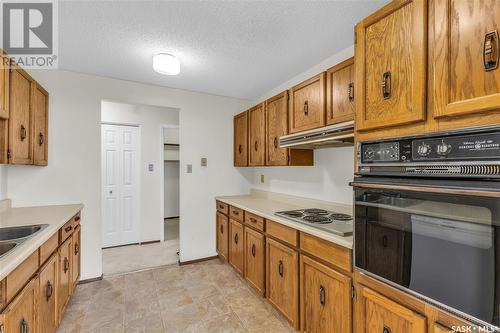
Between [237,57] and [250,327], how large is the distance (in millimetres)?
2486

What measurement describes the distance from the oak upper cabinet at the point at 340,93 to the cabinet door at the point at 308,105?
0.06m

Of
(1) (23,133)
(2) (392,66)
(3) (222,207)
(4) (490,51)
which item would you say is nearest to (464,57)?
(4) (490,51)

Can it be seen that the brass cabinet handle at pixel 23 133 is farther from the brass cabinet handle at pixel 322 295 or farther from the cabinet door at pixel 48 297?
the brass cabinet handle at pixel 322 295

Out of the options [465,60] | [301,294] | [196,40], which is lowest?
[301,294]

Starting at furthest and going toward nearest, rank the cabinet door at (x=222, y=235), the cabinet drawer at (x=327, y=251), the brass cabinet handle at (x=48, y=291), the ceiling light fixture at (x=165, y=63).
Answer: the cabinet door at (x=222, y=235) → the ceiling light fixture at (x=165, y=63) → the brass cabinet handle at (x=48, y=291) → the cabinet drawer at (x=327, y=251)

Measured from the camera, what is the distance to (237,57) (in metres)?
2.33

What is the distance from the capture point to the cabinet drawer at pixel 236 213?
279cm

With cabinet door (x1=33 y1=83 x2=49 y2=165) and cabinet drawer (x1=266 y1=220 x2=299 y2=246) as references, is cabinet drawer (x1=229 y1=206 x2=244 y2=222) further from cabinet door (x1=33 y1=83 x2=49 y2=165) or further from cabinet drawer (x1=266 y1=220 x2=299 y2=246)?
cabinet door (x1=33 y1=83 x2=49 y2=165)

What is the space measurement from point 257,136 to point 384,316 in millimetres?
2217

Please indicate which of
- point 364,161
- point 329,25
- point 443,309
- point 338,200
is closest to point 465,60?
point 364,161

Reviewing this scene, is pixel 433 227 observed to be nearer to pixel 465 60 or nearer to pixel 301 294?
pixel 465 60

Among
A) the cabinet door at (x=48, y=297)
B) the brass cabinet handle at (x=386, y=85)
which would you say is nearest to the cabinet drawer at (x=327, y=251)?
the brass cabinet handle at (x=386, y=85)

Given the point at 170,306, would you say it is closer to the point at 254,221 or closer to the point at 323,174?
the point at 254,221

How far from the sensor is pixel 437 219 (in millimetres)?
985
